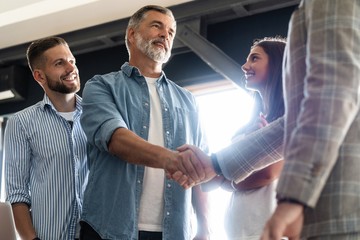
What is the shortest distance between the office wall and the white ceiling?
353 millimetres

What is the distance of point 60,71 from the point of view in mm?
2709

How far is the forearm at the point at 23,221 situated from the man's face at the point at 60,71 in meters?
0.51

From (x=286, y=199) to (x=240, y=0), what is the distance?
3538mm

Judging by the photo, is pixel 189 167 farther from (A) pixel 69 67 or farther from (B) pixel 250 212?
(A) pixel 69 67

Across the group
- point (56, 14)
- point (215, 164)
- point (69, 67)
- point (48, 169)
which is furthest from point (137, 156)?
point (56, 14)

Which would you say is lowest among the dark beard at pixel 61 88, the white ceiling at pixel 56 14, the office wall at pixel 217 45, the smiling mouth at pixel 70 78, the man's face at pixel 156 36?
the dark beard at pixel 61 88

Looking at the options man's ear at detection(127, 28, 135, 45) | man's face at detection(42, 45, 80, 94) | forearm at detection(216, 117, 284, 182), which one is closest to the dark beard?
man's face at detection(42, 45, 80, 94)

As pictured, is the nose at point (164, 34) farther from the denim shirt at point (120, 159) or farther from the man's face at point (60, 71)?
the man's face at point (60, 71)

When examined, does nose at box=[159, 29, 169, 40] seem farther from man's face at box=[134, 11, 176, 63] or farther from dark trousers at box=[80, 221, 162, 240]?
dark trousers at box=[80, 221, 162, 240]

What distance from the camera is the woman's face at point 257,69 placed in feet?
8.14

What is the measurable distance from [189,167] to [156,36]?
0.67m

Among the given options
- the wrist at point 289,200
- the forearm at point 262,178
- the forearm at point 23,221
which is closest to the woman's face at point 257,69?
the forearm at point 262,178

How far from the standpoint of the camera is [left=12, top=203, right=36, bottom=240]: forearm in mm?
2387

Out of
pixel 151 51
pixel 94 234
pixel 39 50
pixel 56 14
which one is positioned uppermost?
pixel 56 14
